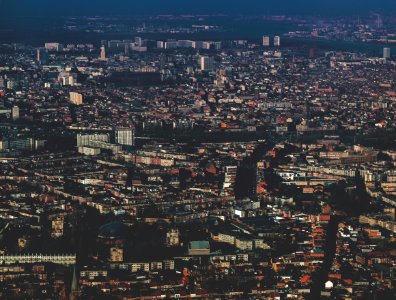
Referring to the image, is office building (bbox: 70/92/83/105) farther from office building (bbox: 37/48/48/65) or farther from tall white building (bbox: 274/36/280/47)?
tall white building (bbox: 274/36/280/47)

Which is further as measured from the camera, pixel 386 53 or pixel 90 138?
pixel 386 53

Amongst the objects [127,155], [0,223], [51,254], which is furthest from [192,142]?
[51,254]

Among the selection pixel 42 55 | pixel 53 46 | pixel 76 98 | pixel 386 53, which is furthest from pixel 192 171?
pixel 386 53

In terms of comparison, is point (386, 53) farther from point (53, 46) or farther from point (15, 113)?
point (15, 113)

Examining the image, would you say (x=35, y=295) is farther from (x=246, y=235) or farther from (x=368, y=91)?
(x=368, y=91)

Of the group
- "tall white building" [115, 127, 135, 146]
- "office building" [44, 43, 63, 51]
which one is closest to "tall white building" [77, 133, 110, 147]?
"tall white building" [115, 127, 135, 146]

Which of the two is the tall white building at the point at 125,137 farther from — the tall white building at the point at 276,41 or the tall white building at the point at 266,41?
the tall white building at the point at 266,41
